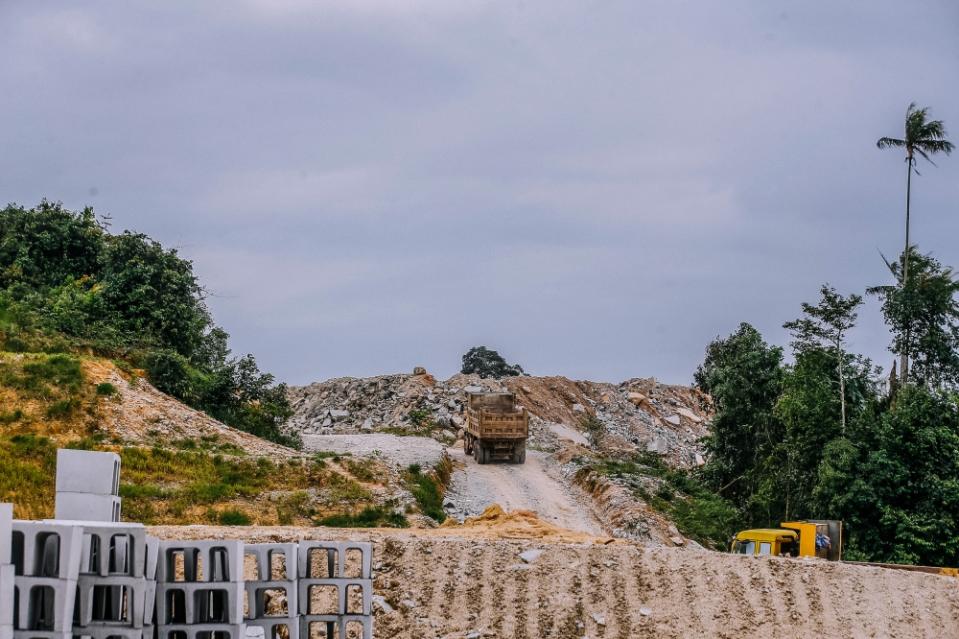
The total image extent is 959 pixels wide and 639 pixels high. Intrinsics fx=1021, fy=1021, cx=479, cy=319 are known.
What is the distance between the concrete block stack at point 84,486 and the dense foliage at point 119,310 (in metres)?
20.0

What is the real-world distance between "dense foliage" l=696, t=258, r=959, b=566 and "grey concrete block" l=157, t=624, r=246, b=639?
52.9ft

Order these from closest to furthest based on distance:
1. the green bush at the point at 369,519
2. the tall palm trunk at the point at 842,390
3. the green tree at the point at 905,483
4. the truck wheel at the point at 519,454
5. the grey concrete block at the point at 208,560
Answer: the grey concrete block at the point at 208,560
the green tree at the point at 905,483
the green bush at the point at 369,519
the tall palm trunk at the point at 842,390
the truck wheel at the point at 519,454

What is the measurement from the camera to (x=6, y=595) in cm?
898

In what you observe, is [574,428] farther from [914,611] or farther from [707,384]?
[914,611]

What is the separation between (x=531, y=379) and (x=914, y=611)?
41.6 meters

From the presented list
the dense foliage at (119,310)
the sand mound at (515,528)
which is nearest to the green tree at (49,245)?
the dense foliage at (119,310)

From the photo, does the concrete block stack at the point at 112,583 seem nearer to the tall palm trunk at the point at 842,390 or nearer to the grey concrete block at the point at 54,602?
the grey concrete block at the point at 54,602

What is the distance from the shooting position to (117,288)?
3606cm

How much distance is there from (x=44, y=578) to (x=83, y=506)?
8.44ft

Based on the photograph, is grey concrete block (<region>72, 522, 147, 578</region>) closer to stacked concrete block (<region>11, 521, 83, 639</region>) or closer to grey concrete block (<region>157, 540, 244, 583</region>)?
stacked concrete block (<region>11, 521, 83, 639</region>)

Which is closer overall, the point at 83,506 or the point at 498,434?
the point at 83,506

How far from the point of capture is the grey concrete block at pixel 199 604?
10.9 metres

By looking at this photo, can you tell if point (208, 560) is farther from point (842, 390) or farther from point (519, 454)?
point (519, 454)

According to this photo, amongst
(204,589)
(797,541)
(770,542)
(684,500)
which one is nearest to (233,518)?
(770,542)
